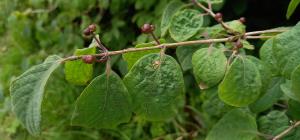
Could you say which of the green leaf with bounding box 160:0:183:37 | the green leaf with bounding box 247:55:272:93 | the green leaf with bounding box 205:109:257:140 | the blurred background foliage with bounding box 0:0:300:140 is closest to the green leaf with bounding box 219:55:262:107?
the green leaf with bounding box 247:55:272:93

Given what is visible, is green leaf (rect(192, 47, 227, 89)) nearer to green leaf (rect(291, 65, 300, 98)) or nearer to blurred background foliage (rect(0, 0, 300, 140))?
green leaf (rect(291, 65, 300, 98))

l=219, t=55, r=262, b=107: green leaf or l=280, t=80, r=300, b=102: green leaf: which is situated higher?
l=219, t=55, r=262, b=107: green leaf

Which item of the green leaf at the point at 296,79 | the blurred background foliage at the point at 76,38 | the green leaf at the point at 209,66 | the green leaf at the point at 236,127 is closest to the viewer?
the green leaf at the point at 296,79

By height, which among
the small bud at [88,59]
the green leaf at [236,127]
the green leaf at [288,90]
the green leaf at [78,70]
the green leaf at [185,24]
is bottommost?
the green leaf at [236,127]

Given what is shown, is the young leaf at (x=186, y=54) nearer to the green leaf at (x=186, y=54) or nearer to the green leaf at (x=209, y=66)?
the green leaf at (x=186, y=54)

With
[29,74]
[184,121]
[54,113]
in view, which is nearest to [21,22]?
[54,113]

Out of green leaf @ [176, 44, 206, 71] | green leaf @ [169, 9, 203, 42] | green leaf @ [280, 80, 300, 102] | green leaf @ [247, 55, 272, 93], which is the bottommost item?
green leaf @ [280, 80, 300, 102]

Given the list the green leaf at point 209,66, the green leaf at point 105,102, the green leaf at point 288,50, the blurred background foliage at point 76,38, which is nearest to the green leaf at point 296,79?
the green leaf at point 288,50

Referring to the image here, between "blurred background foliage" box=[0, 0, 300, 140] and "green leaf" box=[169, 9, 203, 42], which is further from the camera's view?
"blurred background foliage" box=[0, 0, 300, 140]
